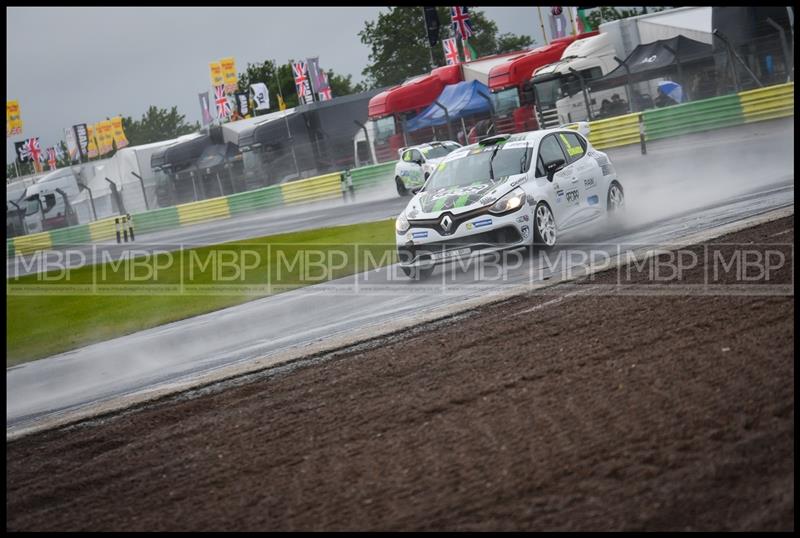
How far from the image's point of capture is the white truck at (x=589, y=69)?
32281mm

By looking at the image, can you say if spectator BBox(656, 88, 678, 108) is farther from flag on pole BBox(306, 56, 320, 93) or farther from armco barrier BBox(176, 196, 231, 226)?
flag on pole BBox(306, 56, 320, 93)

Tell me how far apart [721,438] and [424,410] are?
1962mm

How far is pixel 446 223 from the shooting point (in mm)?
11953

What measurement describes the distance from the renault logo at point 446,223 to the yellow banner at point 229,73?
56.4m

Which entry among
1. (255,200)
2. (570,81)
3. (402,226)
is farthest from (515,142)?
(255,200)

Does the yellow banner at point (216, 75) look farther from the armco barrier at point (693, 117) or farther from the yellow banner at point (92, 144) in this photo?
the armco barrier at point (693, 117)

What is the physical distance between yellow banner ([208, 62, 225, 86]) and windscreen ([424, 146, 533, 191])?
55.3 meters

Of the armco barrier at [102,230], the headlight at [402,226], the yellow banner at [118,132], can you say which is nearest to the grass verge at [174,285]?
the headlight at [402,226]

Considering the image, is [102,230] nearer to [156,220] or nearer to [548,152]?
[156,220]

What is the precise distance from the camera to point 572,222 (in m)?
12.9

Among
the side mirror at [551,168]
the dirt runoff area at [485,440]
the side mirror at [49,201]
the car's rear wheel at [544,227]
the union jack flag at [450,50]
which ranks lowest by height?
the dirt runoff area at [485,440]

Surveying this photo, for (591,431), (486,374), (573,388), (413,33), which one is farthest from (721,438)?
(413,33)

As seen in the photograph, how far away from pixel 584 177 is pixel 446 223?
252 centimetres

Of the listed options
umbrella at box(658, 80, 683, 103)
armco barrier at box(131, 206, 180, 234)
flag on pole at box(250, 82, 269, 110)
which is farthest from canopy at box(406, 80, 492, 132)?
flag on pole at box(250, 82, 269, 110)
